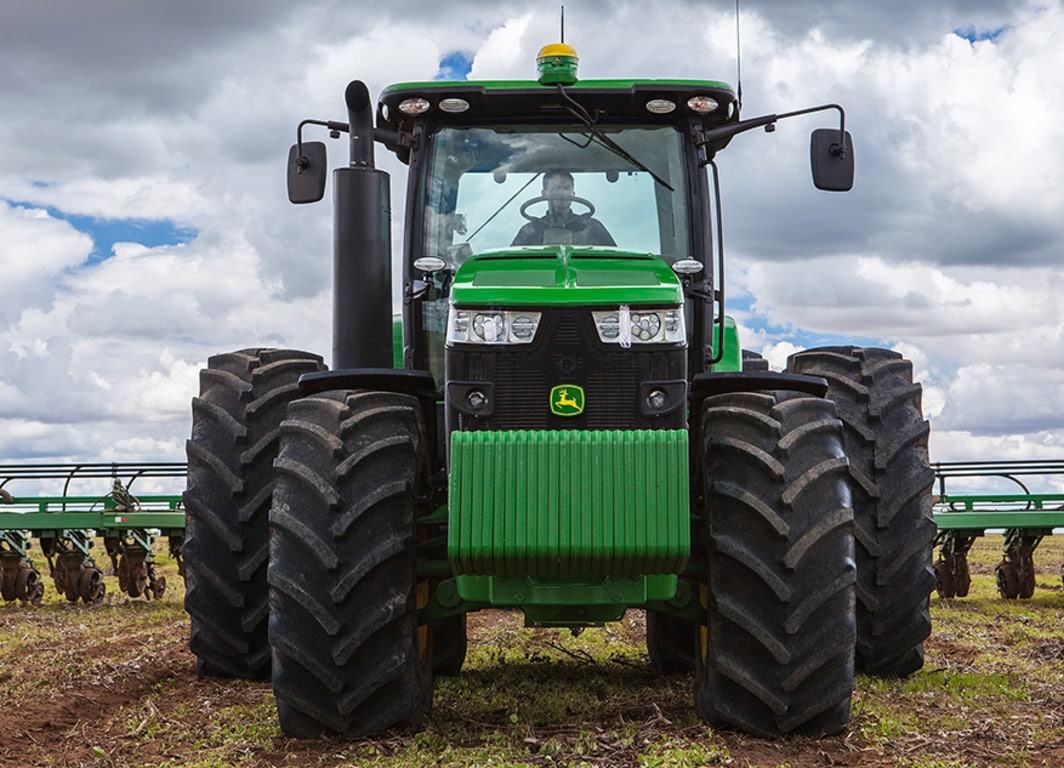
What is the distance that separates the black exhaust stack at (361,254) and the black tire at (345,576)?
3.36ft

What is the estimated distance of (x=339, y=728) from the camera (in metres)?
5.53

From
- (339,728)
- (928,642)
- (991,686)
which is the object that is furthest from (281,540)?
(928,642)

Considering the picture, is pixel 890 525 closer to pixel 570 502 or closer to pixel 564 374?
pixel 564 374

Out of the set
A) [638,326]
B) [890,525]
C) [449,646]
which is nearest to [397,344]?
[449,646]

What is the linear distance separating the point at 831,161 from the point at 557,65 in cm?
152

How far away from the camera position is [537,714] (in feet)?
20.3

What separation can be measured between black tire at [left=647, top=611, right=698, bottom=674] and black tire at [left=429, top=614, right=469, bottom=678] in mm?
1153

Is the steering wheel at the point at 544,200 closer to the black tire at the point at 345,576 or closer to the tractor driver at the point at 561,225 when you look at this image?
the tractor driver at the point at 561,225

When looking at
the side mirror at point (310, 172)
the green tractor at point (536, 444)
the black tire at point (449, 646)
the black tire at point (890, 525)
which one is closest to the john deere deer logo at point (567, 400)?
the green tractor at point (536, 444)

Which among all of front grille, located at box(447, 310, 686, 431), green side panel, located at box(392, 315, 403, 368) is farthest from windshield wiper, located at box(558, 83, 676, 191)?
green side panel, located at box(392, 315, 403, 368)

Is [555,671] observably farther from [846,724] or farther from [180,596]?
[180,596]

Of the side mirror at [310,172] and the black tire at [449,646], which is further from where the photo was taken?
the black tire at [449,646]

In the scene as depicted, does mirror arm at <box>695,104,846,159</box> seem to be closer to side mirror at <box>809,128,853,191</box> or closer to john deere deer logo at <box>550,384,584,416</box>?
side mirror at <box>809,128,853,191</box>

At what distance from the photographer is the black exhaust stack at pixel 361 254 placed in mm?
6527
